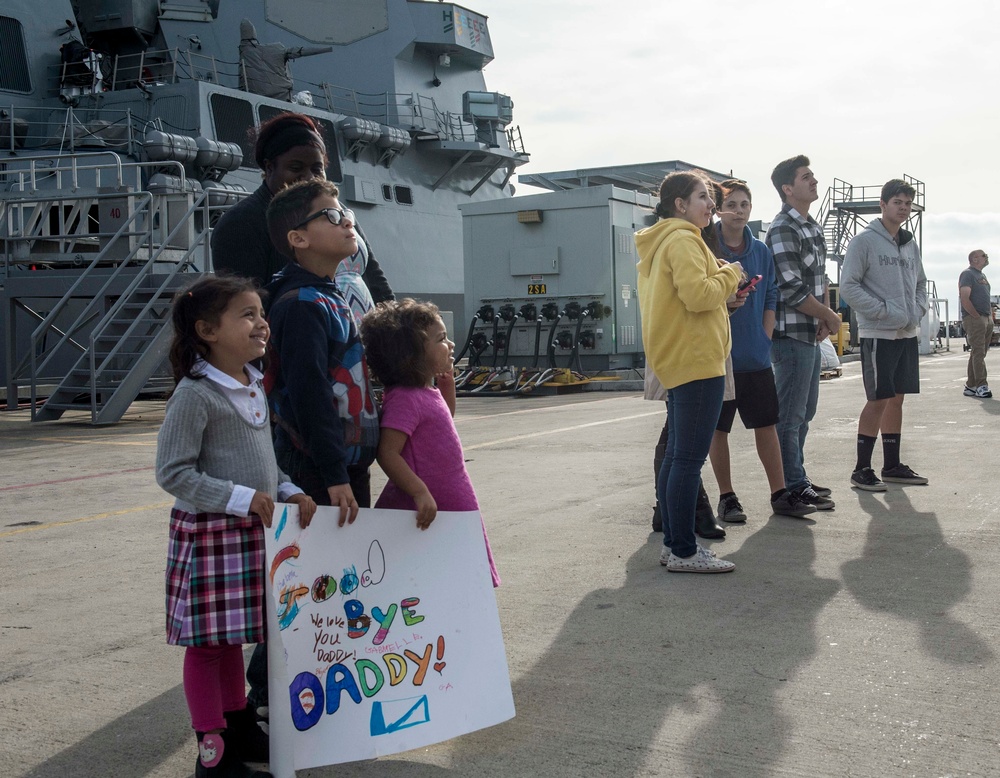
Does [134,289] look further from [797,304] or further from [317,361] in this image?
[317,361]

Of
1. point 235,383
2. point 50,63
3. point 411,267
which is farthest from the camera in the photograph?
point 411,267

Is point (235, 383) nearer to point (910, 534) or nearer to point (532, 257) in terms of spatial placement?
point (910, 534)

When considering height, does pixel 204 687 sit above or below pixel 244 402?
below

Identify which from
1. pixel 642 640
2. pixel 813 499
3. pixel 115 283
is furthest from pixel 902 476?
pixel 115 283

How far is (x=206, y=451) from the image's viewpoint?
2.45 meters

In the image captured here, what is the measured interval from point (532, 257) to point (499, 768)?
600 inches

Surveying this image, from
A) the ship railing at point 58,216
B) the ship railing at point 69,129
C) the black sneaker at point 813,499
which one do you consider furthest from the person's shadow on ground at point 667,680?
the ship railing at point 69,129

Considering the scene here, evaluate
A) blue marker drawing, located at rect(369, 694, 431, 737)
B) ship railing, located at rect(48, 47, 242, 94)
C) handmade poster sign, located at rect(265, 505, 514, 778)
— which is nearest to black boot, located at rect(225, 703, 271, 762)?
handmade poster sign, located at rect(265, 505, 514, 778)

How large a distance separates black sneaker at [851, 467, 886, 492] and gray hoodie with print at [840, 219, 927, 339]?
812 millimetres

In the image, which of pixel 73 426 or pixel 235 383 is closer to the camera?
pixel 235 383

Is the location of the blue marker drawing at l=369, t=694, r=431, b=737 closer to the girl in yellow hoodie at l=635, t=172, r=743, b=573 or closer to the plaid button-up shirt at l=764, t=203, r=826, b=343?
the girl in yellow hoodie at l=635, t=172, r=743, b=573

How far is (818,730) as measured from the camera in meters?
2.64

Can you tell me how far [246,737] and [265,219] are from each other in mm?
1402

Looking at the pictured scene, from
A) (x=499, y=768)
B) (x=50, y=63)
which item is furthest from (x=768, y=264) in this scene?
(x=50, y=63)
